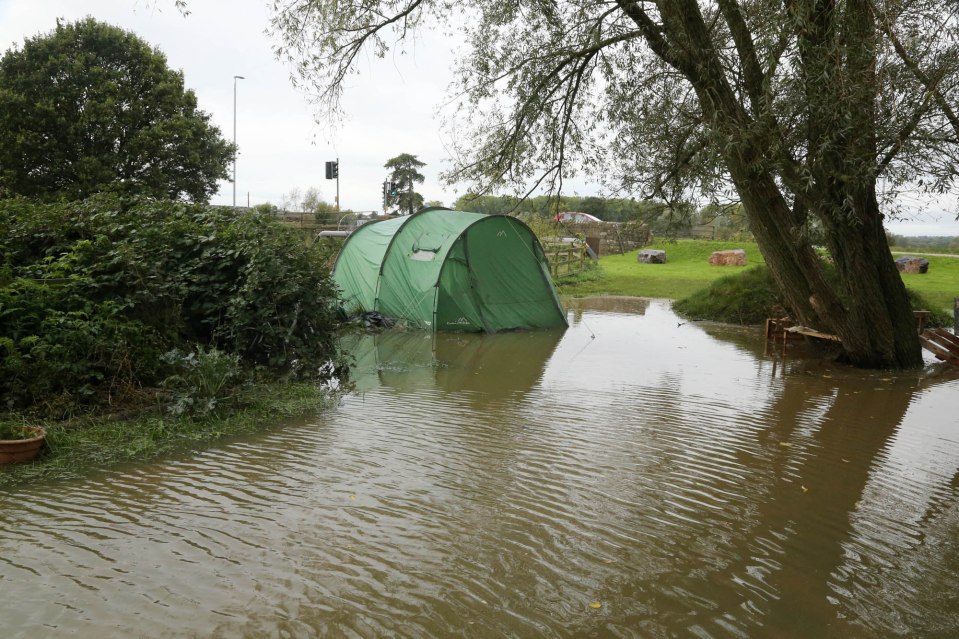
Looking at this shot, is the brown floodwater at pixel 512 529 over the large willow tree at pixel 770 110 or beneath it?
beneath

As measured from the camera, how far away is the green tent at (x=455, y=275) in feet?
46.1

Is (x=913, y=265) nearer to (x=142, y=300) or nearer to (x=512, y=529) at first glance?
(x=512, y=529)

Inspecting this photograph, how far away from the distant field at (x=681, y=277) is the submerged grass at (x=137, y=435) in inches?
493

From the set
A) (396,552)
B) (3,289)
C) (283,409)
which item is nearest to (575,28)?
(283,409)

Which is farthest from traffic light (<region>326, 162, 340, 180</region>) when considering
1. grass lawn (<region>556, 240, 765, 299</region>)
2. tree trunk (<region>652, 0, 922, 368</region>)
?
tree trunk (<region>652, 0, 922, 368</region>)

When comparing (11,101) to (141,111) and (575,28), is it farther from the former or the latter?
(575,28)

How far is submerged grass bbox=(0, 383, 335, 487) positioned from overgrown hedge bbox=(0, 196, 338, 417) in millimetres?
443

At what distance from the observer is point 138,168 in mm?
26938

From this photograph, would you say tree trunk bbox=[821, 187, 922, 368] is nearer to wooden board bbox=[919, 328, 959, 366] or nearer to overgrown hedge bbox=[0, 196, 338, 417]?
wooden board bbox=[919, 328, 959, 366]

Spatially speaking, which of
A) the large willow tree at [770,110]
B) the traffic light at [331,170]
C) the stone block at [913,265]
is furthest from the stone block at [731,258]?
the traffic light at [331,170]

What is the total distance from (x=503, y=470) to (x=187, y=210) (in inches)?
249

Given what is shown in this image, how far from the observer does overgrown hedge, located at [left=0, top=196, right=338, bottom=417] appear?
648 cm

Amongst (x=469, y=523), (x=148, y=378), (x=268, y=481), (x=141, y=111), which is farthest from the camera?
(x=141, y=111)

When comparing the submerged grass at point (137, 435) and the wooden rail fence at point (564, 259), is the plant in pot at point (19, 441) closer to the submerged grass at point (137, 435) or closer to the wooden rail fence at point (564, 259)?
the submerged grass at point (137, 435)
